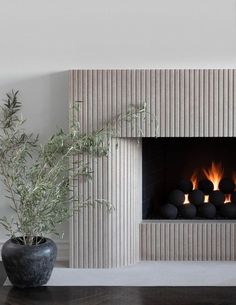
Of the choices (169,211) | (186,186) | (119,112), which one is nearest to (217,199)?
(186,186)

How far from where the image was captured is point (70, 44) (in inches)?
123

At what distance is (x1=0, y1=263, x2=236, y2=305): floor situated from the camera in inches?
99.0

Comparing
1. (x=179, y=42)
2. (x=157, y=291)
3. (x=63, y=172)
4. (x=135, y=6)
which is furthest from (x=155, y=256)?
(x=135, y=6)

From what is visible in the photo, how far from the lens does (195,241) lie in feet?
10.5

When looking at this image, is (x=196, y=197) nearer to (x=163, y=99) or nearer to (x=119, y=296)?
(x=163, y=99)

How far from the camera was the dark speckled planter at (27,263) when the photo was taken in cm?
271

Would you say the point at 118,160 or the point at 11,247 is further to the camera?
the point at 118,160

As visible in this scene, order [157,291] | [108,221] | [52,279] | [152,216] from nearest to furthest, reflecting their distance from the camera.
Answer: [157,291], [52,279], [108,221], [152,216]

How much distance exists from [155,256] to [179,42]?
132 cm

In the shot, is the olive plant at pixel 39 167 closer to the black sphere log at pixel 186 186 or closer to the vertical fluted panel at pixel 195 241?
the vertical fluted panel at pixel 195 241

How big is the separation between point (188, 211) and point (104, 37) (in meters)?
1.23

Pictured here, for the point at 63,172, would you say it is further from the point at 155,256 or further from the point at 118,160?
the point at 155,256

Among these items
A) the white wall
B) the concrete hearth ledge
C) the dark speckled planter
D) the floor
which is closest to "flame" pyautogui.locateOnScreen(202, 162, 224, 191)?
the concrete hearth ledge

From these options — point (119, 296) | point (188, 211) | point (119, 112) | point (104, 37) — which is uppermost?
point (104, 37)
